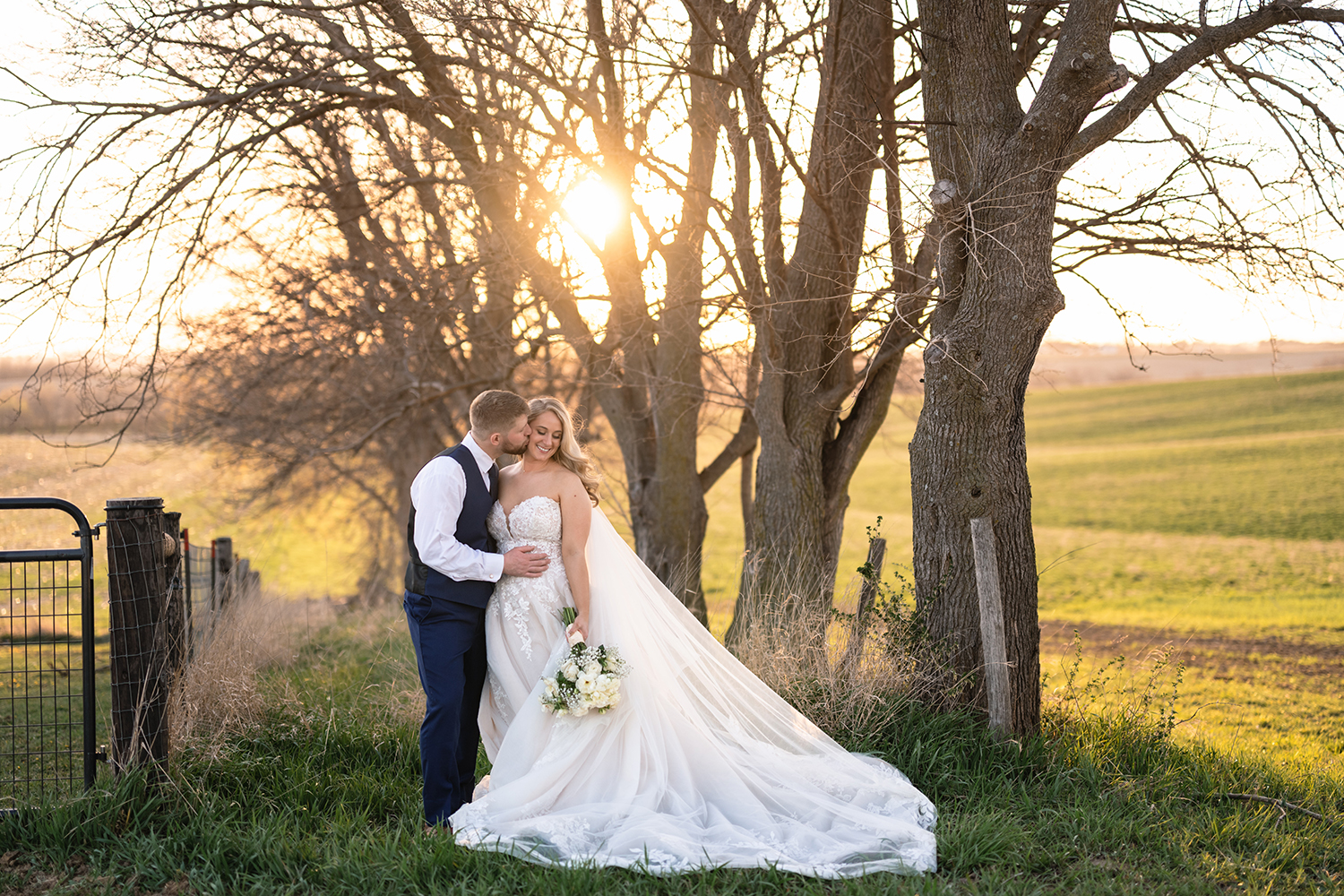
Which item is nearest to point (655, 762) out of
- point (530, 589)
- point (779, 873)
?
point (779, 873)

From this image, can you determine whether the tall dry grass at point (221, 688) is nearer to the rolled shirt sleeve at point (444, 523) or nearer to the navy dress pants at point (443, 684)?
the navy dress pants at point (443, 684)

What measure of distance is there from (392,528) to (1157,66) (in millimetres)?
16841

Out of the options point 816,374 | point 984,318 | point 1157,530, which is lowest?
point 1157,530

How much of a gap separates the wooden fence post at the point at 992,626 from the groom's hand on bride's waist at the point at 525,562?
8.95 ft

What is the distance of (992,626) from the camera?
5762mm

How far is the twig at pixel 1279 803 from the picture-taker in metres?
4.83

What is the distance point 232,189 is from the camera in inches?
301

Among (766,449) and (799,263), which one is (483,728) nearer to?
(766,449)

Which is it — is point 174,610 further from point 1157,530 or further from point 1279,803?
point 1157,530

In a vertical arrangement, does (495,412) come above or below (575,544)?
A: above

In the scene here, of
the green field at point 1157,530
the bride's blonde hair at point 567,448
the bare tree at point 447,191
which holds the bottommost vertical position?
the green field at point 1157,530

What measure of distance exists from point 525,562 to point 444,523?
0.50 metres

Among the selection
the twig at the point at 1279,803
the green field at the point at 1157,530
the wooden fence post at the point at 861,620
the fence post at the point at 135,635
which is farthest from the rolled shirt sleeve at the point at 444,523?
the twig at the point at 1279,803

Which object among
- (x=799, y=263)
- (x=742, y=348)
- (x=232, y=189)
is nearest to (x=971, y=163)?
(x=799, y=263)
